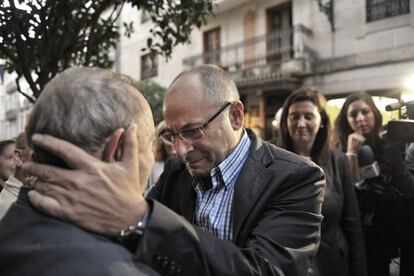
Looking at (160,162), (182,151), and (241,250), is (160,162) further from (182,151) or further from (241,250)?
(241,250)

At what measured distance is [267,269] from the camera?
1383 mm

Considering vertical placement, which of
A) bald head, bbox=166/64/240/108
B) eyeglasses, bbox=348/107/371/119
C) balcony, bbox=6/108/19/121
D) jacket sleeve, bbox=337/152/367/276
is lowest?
jacket sleeve, bbox=337/152/367/276

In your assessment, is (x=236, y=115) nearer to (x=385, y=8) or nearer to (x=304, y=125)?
(x=304, y=125)

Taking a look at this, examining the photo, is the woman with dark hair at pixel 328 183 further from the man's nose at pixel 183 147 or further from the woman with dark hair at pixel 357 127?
the man's nose at pixel 183 147

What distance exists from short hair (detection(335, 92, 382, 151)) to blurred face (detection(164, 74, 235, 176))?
7.27ft

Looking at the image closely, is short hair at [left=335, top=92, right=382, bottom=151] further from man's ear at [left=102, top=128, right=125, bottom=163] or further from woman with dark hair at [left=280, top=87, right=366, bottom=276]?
man's ear at [left=102, top=128, right=125, bottom=163]

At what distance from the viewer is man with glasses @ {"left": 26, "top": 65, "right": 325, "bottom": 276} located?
3.62 feet

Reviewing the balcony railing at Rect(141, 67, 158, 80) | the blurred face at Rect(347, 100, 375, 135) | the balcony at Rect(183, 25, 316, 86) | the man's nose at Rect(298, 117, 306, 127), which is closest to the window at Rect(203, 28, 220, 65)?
the balcony at Rect(183, 25, 316, 86)

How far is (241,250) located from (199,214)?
20.1 inches

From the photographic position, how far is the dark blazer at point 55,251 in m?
1.03

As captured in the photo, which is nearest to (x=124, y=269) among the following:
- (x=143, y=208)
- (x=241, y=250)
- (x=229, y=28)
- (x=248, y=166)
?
(x=143, y=208)

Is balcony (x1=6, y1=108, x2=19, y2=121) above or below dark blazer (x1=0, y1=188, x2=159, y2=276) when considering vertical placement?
above

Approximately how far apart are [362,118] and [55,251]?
3.15 meters

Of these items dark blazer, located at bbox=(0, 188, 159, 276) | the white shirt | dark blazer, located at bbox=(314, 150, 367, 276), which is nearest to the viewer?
dark blazer, located at bbox=(0, 188, 159, 276)
